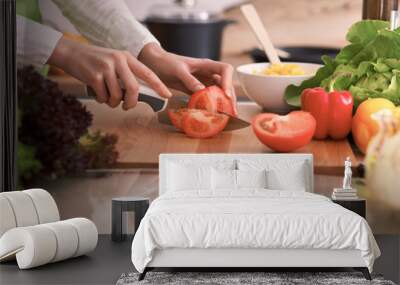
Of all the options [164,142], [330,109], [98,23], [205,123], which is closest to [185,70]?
[205,123]

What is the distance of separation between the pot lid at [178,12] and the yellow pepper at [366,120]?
1392 millimetres

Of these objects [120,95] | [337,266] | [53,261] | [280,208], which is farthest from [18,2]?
[337,266]

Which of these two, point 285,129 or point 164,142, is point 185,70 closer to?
point 164,142

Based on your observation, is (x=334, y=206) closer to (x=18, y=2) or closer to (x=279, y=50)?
(x=279, y=50)

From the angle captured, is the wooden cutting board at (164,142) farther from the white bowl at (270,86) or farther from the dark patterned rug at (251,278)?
the dark patterned rug at (251,278)

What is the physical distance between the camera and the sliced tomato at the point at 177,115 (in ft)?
21.7

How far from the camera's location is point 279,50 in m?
6.62

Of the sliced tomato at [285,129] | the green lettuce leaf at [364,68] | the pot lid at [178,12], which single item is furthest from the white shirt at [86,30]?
the green lettuce leaf at [364,68]

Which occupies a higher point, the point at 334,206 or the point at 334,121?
the point at 334,121

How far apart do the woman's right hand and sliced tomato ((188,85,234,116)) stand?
0.35 m

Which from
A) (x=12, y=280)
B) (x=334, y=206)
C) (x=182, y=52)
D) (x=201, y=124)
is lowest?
(x=12, y=280)

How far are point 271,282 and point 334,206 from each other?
667mm

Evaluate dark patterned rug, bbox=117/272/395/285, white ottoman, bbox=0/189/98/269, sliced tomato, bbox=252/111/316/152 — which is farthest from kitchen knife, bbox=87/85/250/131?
dark patterned rug, bbox=117/272/395/285

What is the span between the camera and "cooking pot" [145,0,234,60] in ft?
21.6
